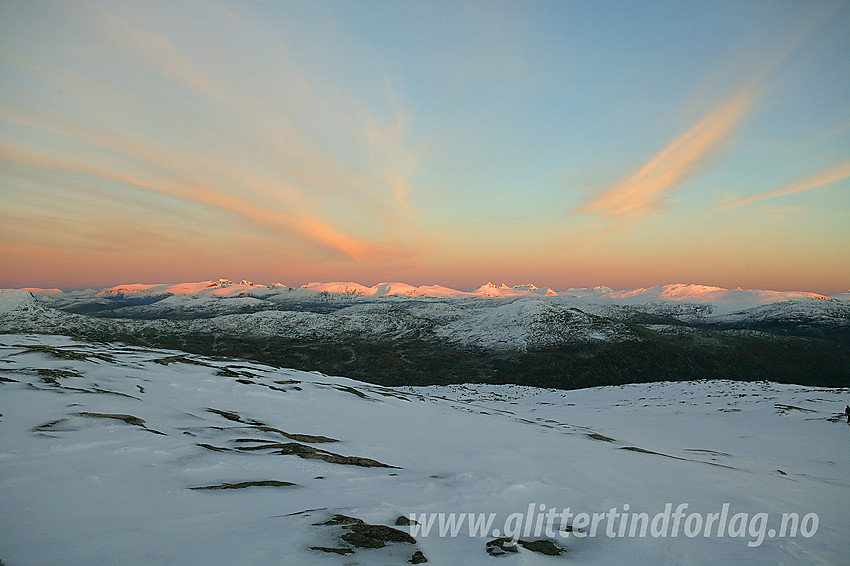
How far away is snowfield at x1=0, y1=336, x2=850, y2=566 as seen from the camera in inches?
150

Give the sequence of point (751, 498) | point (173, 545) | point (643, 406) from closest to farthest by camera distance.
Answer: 1. point (173, 545)
2. point (751, 498)
3. point (643, 406)

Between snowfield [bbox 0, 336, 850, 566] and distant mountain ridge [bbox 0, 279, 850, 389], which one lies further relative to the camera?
distant mountain ridge [bbox 0, 279, 850, 389]

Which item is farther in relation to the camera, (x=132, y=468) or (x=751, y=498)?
(x=751, y=498)

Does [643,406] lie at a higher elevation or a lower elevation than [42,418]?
lower

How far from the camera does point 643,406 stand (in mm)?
25109

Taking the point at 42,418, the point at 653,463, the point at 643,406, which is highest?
the point at 42,418

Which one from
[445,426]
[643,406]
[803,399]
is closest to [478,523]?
[445,426]

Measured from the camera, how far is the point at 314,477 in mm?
6195

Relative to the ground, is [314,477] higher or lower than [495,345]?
higher

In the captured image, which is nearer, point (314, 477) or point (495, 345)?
point (314, 477)

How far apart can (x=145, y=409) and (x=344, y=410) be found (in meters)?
Result: 6.02

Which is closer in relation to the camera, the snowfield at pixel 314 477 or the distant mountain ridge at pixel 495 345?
the snowfield at pixel 314 477

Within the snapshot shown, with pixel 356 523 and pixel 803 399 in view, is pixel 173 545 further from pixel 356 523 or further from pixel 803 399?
pixel 803 399

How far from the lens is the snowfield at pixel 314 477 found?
12.5ft
